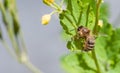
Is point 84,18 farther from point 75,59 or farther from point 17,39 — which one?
point 17,39

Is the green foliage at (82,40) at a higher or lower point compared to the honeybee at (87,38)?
higher

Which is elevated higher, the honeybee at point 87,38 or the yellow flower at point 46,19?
the yellow flower at point 46,19

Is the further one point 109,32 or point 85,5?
point 109,32

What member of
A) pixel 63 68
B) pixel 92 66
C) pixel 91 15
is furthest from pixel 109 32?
pixel 63 68

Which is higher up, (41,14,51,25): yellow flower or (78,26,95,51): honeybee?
(41,14,51,25): yellow flower
